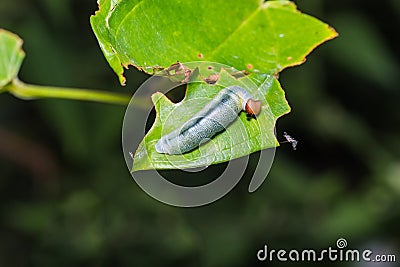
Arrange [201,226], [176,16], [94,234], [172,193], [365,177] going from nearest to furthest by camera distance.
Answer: [176,16] < [172,193] < [94,234] < [201,226] < [365,177]

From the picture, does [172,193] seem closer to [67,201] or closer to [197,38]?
[197,38]

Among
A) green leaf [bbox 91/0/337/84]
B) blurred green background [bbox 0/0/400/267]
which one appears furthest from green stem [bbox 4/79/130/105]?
blurred green background [bbox 0/0/400/267]

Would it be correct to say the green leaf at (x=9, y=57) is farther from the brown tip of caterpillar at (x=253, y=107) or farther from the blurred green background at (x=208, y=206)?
the blurred green background at (x=208, y=206)

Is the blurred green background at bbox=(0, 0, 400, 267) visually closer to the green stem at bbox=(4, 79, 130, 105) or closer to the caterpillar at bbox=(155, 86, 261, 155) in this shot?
the green stem at bbox=(4, 79, 130, 105)

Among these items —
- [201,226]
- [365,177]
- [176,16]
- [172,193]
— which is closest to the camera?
[176,16]

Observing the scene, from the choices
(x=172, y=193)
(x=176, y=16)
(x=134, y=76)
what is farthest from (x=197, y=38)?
(x=134, y=76)
